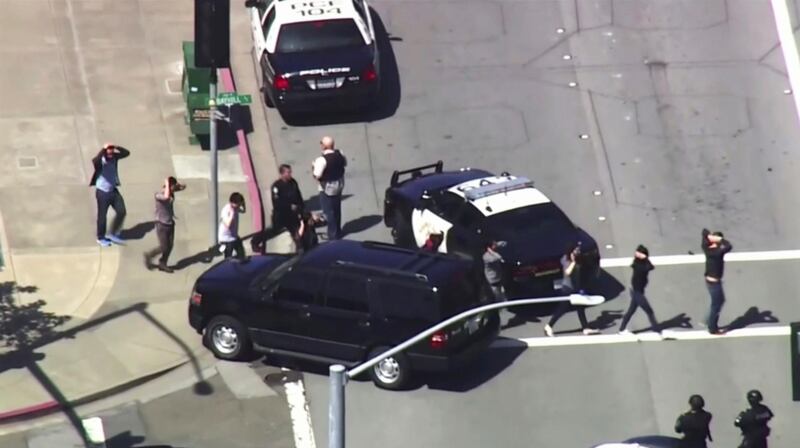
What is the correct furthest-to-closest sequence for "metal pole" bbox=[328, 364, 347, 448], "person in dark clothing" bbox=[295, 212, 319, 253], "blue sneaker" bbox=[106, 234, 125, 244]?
"blue sneaker" bbox=[106, 234, 125, 244] → "person in dark clothing" bbox=[295, 212, 319, 253] → "metal pole" bbox=[328, 364, 347, 448]

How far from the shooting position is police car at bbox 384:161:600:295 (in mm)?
23375

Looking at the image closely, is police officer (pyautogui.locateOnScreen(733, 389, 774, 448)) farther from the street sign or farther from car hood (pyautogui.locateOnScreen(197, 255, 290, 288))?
the street sign

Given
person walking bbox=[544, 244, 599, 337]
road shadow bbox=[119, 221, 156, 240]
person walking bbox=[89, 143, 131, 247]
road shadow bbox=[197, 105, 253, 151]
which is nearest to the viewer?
person walking bbox=[544, 244, 599, 337]

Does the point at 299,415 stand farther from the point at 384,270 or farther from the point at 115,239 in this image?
the point at 115,239

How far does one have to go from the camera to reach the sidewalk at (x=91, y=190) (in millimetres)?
22812

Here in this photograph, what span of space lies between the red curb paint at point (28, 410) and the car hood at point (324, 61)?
8825 millimetres

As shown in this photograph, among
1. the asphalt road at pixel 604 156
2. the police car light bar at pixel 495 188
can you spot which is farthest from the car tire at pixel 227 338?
A: the police car light bar at pixel 495 188

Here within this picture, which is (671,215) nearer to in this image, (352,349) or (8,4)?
(352,349)

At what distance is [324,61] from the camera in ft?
93.1

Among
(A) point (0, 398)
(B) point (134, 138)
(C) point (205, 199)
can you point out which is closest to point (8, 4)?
(B) point (134, 138)

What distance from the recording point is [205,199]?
88.1 ft

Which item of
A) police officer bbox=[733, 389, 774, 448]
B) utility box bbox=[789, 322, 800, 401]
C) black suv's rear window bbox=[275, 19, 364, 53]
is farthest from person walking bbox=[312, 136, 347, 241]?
police officer bbox=[733, 389, 774, 448]

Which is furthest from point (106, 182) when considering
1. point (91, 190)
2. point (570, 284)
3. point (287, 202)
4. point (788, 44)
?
point (788, 44)

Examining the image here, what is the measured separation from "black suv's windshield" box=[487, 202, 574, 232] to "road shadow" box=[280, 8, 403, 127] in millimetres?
5791
